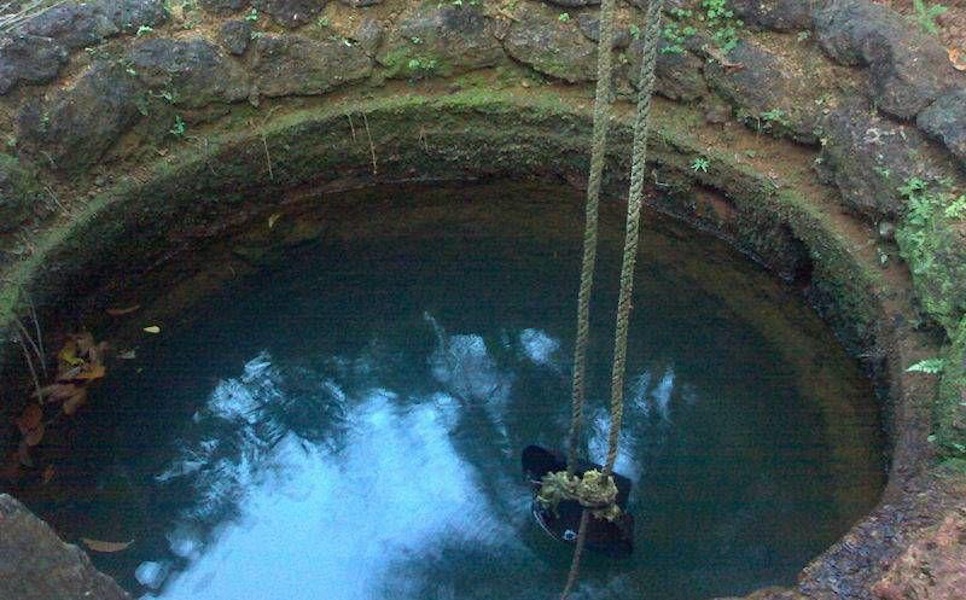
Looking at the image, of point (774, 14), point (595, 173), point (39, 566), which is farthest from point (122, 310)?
point (774, 14)

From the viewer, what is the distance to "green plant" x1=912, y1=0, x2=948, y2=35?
3.44 meters

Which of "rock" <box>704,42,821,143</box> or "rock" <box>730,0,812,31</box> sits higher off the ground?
"rock" <box>730,0,812,31</box>

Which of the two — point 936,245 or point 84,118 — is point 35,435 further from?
point 936,245

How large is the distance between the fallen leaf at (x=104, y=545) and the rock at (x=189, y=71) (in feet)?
5.92

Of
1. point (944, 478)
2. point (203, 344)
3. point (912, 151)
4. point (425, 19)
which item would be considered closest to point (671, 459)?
point (944, 478)

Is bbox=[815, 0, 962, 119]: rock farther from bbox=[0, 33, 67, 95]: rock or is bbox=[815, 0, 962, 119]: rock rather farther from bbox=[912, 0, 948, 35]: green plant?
bbox=[0, 33, 67, 95]: rock

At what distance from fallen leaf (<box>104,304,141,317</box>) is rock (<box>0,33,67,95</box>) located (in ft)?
3.02

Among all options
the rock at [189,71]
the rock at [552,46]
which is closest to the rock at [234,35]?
the rock at [189,71]

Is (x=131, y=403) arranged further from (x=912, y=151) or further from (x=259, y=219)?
(x=912, y=151)

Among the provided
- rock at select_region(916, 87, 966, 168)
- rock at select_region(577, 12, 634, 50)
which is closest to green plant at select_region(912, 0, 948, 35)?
rock at select_region(916, 87, 966, 168)

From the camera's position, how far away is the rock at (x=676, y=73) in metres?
3.95

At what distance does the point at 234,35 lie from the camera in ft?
13.0

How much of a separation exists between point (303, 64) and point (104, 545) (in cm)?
210

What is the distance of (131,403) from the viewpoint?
3.58 m
